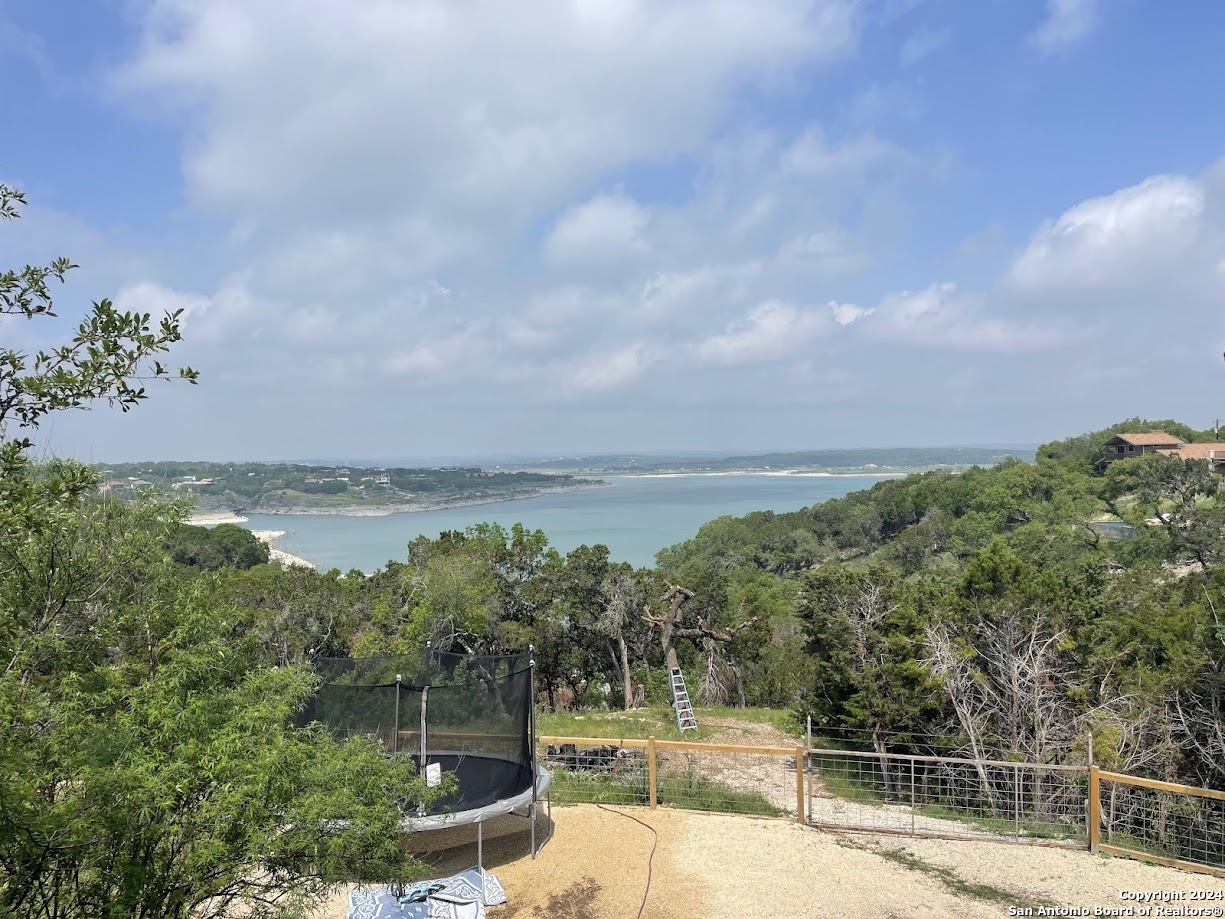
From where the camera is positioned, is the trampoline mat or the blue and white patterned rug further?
the trampoline mat

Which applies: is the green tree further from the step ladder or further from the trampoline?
the step ladder

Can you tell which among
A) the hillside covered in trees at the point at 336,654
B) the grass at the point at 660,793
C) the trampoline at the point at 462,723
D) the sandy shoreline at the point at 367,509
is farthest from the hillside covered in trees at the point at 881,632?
the sandy shoreline at the point at 367,509

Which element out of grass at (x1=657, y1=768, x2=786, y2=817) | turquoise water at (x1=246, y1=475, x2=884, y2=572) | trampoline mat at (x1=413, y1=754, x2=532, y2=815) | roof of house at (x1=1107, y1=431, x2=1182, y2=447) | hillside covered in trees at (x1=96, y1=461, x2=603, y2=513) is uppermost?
roof of house at (x1=1107, y1=431, x2=1182, y2=447)

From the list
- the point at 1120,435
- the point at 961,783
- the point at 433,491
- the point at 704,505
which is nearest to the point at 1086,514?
the point at 1120,435

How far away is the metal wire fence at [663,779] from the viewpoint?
364 inches

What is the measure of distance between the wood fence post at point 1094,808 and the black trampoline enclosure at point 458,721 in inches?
235

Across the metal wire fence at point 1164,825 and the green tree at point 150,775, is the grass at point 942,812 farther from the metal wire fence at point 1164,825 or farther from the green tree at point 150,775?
the green tree at point 150,775

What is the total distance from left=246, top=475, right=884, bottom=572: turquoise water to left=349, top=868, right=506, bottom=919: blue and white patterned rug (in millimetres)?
51225

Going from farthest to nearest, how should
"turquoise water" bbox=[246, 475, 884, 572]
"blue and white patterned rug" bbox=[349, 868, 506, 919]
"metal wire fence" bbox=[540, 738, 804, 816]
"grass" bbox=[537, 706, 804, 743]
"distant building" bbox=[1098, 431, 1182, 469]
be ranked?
"distant building" bbox=[1098, 431, 1182, 469]
"turquoise water" bbox=[246, 475, 884, 572]
"grass" bbox=[537, 706, 804, 743]
"metal wire fence" bbox=[540, 738, 804, 816]
"blue and white patterned rug" bbox=[349, 868, 506, 919]

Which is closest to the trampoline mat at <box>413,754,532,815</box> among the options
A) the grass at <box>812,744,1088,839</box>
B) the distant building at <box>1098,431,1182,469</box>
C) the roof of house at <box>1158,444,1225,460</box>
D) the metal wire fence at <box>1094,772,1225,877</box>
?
the grass at <box>812,744,1088,839</box>

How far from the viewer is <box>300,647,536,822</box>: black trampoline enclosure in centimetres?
801

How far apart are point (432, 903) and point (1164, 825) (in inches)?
323

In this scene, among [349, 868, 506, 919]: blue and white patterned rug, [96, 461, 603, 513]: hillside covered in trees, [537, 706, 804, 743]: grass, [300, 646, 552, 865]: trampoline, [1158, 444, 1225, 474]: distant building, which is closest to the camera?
[349, 868, 506, 919]: blue and white patterned rug

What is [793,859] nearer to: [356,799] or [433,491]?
[356,799]
